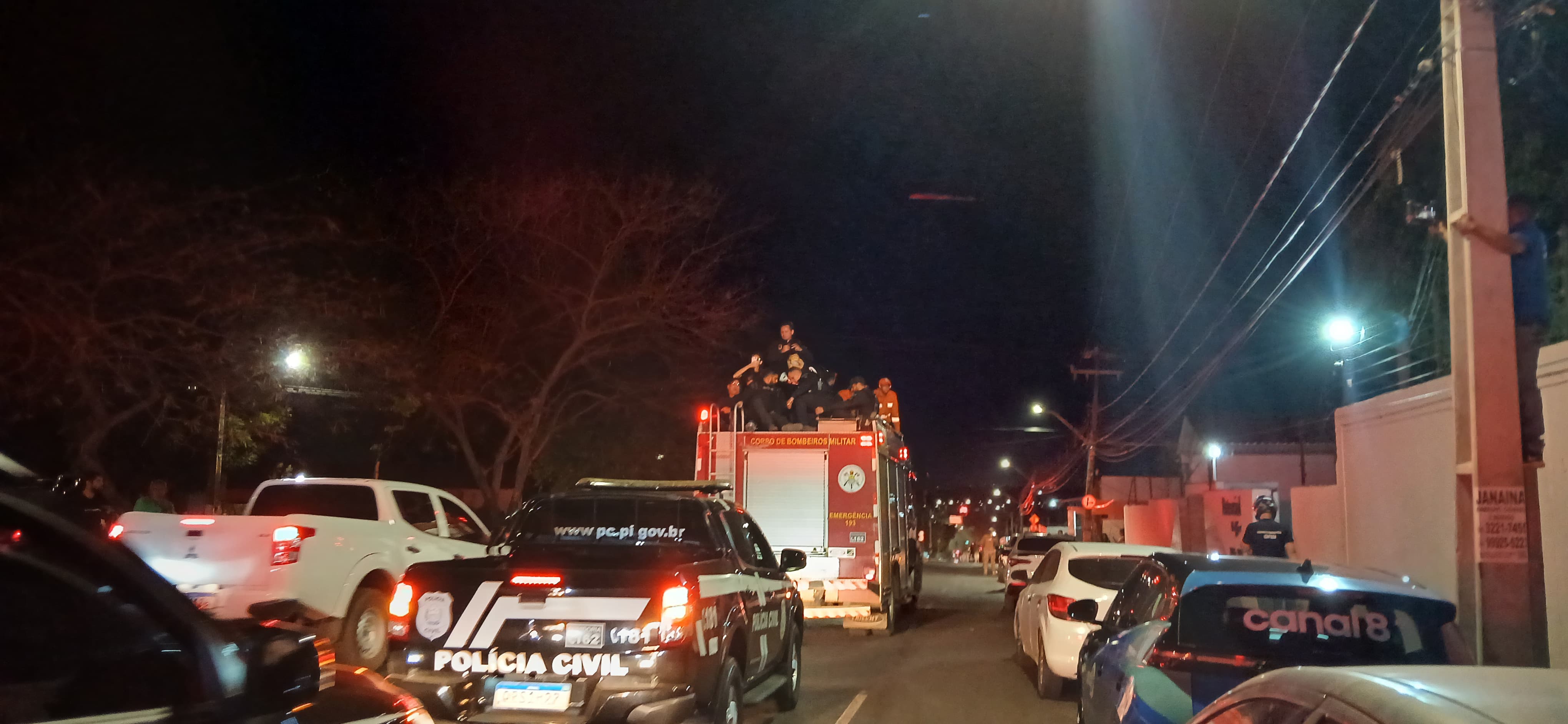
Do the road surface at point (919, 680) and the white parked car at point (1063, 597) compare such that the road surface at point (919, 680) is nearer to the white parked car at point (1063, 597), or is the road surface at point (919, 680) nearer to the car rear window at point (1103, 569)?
the white parked car at point (1063, 597)

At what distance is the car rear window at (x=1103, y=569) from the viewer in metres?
11.1

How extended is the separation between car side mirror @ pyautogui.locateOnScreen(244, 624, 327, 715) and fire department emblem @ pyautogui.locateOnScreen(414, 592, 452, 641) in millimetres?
3434

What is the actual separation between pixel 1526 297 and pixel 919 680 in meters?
6.26

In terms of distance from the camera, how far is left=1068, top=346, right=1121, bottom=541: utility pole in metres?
36.3

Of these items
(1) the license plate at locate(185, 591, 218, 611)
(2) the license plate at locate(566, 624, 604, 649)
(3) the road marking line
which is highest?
(2) the license plate at locate(566, 624, 604, 649)

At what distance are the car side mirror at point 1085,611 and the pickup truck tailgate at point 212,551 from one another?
6243mm

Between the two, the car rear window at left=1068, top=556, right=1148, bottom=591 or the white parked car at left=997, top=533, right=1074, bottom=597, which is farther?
the white parked car at left=997, top=533, right=1074, bottom=597

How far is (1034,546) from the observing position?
73.5ft

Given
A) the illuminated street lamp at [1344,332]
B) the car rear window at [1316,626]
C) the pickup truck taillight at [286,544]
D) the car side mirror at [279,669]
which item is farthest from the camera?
the illuminated street lamp at [1344,332]

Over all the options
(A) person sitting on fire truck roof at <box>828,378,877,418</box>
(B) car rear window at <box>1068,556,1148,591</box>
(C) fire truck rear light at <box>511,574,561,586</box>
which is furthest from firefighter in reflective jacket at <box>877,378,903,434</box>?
(C) fire truck rear light at <box>511,574,561,586</box>

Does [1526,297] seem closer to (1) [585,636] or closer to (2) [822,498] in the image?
(1) [585,636]

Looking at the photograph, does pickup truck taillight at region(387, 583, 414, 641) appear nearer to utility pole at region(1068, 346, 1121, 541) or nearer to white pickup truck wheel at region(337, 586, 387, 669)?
white pickup truck wheel at region(337, 586, 387, 669)

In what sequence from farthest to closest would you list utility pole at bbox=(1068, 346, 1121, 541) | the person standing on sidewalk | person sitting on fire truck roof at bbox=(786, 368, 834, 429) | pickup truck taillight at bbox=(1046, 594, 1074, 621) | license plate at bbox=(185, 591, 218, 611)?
utility pole at bbox=(1068, 346, 1121, 541)
person sitting on fire truck roof at bbox=(786, 368, 834, 429)
pickup truck taillight at bbox=(1046, 594, 1074, 621)
license plate at bbox=(185, 591, 218, 611)
the person standing on sidewalk

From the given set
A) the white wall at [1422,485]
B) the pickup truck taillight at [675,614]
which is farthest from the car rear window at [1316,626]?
the white wall at [1422,485]
